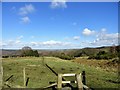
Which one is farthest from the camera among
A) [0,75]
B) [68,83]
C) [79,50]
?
[79,50]

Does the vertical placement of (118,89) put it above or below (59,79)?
below

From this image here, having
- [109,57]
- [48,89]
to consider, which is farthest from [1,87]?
[109,57]

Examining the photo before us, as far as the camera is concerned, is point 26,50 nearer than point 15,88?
No

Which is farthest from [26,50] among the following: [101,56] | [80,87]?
[80,87]

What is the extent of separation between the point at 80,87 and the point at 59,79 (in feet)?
4.26

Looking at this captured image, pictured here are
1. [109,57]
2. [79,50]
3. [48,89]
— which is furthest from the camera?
[79,50]

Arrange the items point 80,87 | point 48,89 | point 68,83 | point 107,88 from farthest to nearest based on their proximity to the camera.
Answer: point 107,88, point 48,89, point 68,83, point 80,87

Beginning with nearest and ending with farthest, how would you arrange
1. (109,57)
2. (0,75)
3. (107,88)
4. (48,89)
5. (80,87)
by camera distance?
(80,87) < (48,89) < (0,75) < (107,88) < (109,57)

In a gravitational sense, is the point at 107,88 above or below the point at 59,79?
below

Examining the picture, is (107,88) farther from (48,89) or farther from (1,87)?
(1,87)

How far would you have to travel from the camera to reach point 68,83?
13.3 m

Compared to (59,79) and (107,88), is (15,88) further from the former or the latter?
(107,88)

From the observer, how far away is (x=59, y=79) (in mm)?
11945

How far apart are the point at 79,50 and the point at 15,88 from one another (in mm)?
71044
